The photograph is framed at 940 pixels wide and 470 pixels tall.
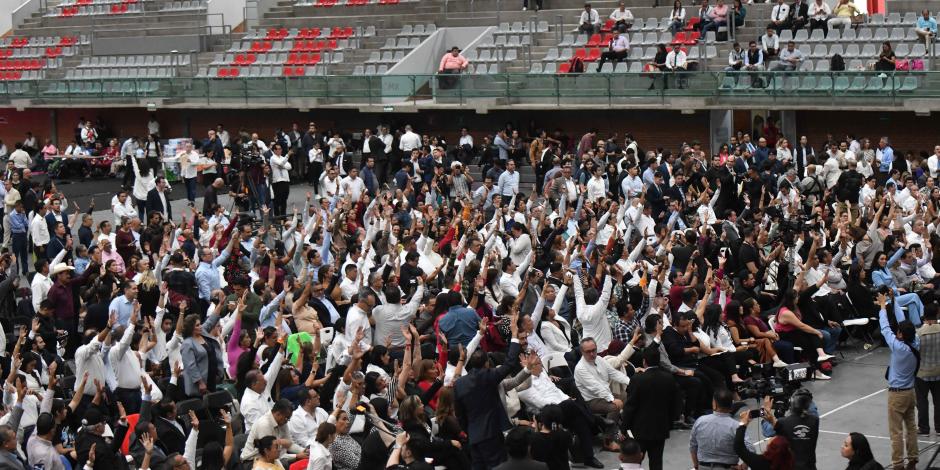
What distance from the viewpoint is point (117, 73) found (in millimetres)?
41375

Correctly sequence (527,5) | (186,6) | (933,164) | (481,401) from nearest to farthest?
(481,401), (933,164), (527,5), (186,6)

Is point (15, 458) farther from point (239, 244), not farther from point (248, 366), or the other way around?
point (239, 244)

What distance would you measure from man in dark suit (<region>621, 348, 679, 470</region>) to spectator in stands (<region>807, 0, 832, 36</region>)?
1988cm

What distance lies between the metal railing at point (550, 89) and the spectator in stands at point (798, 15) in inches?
142

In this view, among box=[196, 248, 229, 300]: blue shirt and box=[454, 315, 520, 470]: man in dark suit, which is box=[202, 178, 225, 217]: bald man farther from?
box=[454, 315, 520, 470]: man in dark suit

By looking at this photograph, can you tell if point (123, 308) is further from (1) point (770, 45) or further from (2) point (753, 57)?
(1) point (770, 45)

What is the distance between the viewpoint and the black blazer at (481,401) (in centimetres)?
1177

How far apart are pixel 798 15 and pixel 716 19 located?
1.84 metres

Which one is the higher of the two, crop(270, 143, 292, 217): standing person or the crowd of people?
crop(270, 143, 292, 217): standing person

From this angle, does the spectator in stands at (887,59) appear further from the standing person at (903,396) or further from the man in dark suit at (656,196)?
the standing person at (903,396)

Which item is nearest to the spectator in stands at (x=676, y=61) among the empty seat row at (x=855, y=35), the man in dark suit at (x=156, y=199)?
the empty seat row at (x=855, y=35)

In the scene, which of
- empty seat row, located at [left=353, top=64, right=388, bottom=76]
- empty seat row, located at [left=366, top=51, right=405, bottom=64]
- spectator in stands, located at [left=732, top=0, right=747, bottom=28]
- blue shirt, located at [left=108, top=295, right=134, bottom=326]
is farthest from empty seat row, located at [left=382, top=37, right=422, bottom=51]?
blue shirt, located at [left=108, top=295, right=134, bottom=326]

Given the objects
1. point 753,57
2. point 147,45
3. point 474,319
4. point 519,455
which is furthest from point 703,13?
point 519,455

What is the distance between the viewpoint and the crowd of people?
11.5 meters
